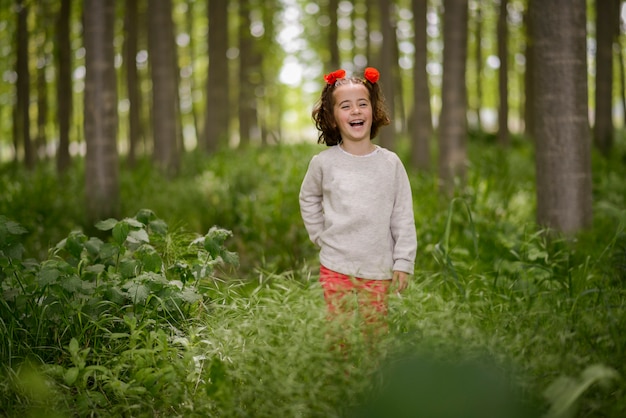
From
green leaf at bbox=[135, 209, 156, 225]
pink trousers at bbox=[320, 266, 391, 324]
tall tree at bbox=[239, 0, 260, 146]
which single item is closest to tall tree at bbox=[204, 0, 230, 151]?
tall tree at bbox=[239, 0, 260, 146]

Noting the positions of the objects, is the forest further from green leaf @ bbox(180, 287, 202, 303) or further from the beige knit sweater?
the beige knit sweater

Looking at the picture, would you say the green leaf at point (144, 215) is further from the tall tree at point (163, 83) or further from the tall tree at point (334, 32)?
the tall tree at point (334, 32)

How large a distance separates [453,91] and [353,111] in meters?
5.31

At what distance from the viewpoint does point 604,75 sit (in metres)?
11.6

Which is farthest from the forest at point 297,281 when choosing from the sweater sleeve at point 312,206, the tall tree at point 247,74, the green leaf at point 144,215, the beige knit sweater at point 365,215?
the tall tree at point 247,74

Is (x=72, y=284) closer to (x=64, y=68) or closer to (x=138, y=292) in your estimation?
(x=138, y=292)

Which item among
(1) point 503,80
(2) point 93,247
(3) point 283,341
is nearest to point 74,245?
(2) point 93,247

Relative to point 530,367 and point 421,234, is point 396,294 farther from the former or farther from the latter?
point 421,234

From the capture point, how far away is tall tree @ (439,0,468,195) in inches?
328

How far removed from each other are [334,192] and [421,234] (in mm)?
2376

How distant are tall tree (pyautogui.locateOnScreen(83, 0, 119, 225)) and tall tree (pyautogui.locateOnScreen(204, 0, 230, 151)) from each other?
694 cm

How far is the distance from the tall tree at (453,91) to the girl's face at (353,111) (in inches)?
187

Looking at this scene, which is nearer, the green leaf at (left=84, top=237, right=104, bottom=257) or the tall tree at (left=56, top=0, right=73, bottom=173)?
the green leaf at (left=84, top=237, right=104, bottom=257)

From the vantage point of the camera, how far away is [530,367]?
2.75 metres
